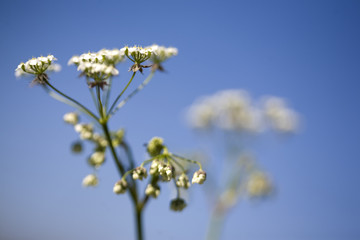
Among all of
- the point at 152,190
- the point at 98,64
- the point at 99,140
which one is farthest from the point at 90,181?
the point at 98,64

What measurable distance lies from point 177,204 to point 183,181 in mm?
565

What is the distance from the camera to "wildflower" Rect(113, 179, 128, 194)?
444 centimetres

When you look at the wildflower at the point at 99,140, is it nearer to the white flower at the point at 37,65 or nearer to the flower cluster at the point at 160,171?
the flower cluster at the point at 160,171

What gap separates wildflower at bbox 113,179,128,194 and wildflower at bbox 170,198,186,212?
0.75 m

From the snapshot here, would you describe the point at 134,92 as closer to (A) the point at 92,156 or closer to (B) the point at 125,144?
(B) the point at 125,144

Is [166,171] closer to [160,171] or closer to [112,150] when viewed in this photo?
[160,171]

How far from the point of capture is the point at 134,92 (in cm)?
462

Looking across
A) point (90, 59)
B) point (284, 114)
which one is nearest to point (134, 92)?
point (90, 59)

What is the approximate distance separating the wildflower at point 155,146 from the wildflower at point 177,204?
2.58 feet

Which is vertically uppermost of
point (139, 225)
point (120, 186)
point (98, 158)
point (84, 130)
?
point (84, 130)

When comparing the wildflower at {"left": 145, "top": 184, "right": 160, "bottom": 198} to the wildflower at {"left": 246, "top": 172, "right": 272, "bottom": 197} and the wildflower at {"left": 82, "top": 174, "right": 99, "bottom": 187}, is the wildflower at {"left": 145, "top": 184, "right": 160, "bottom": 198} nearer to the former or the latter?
the wildflower at {"left": 82, "top": 174, "right": 99, "bottom": 187}

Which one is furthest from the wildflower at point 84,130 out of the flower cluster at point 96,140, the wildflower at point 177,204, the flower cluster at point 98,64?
the wildflower at point 177,204

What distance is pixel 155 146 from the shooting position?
4492 mm

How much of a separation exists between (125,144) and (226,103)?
9355mm
